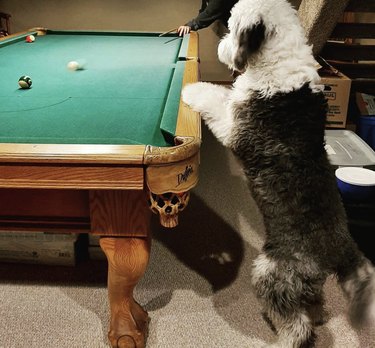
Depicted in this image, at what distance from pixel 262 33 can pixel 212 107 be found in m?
0.36

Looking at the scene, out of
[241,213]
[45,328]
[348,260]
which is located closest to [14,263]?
[45,328]

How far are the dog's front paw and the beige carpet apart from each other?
2.95 feet

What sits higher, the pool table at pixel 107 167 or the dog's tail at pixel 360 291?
the pool table at pixel 107 167

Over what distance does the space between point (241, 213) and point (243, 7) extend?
1.42 metres

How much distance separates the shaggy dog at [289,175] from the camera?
4.88 ft

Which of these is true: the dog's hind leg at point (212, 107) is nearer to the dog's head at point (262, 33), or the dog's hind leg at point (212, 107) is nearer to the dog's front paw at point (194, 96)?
the dog's front paw at point (194, 96)

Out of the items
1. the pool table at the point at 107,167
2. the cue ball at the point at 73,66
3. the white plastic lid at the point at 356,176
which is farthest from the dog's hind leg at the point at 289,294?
the cue ball at the point at 73,66

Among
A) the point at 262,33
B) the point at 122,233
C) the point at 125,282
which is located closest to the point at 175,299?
the point at 125,282

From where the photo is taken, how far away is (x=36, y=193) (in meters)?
1.37

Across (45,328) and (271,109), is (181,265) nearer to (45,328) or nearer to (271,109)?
(45,328)

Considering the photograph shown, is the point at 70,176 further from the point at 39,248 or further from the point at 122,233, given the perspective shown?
the point at 39,248

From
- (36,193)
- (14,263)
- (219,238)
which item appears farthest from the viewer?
(219,238)

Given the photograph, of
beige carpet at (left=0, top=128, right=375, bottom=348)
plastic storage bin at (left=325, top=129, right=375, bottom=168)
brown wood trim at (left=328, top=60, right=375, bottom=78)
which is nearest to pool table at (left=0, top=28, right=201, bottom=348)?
beige carpet at (left=0, top=128, right=375, bottom=348)

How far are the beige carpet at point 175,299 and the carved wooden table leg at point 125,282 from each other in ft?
0.45
